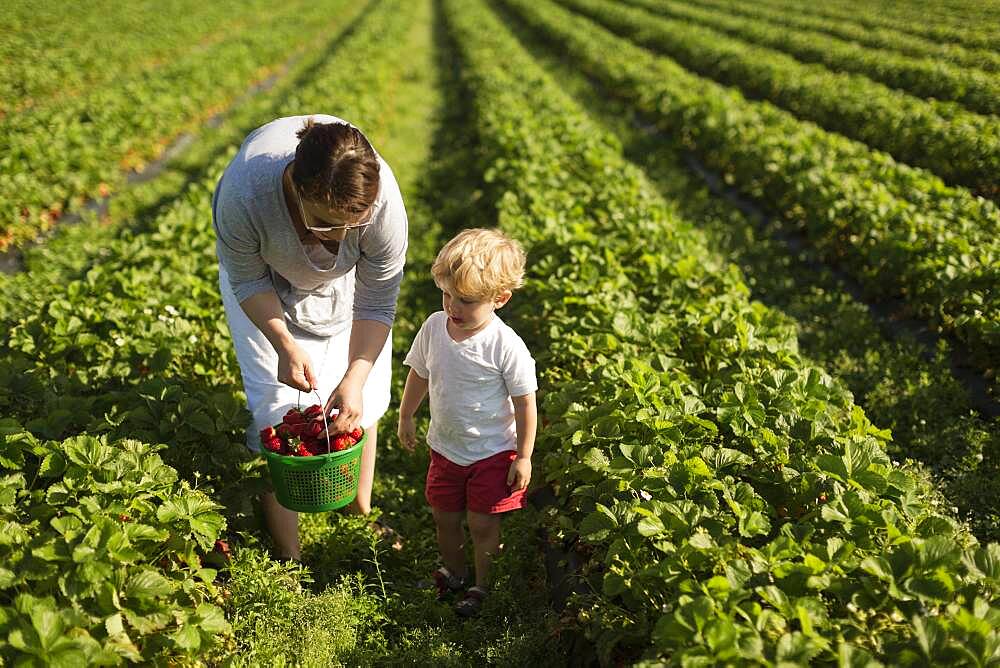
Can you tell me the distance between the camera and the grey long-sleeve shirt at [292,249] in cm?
254

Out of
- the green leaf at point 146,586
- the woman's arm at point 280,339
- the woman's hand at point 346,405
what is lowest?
the green leaf at point 146,586

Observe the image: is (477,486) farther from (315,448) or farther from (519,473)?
(315,448)

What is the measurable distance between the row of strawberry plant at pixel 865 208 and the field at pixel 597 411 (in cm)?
3

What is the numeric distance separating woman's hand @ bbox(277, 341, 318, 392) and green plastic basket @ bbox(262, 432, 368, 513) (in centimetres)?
26

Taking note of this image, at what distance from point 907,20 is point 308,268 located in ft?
81.5

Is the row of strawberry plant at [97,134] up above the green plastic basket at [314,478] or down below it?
below

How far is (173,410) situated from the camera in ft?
10.2

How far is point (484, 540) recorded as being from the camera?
3066mm

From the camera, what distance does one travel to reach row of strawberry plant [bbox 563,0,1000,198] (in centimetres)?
792

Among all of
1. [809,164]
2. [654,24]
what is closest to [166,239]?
[809,164]

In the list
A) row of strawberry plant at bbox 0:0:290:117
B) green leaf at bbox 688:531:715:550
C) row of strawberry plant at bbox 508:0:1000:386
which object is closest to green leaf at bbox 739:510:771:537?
green leaf at bbox 688:531:715:550

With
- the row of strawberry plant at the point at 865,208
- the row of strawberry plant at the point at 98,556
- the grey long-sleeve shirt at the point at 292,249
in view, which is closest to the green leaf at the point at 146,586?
the row of strawberry plant at the point at 98,556

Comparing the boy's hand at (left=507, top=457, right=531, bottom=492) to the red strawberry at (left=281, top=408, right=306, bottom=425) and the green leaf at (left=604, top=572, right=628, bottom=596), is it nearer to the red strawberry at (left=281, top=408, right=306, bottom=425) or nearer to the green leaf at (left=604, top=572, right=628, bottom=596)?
the green leaf at (left=604, top=572, right=628, bottom=596)

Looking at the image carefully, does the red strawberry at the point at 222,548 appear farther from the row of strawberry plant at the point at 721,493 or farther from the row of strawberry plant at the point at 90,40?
the row of strawberry plant at the point at 90,40
